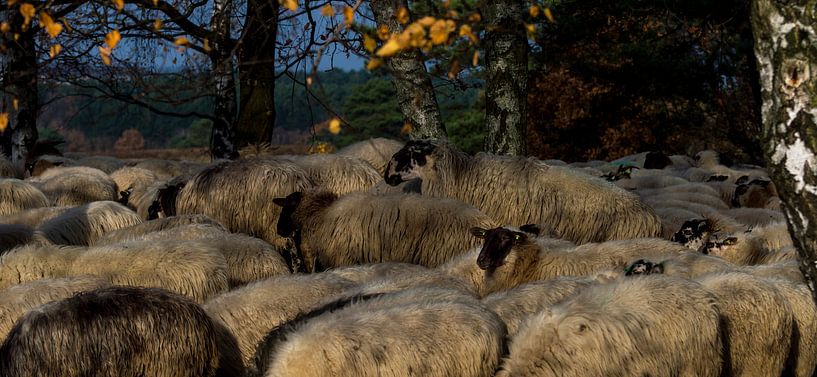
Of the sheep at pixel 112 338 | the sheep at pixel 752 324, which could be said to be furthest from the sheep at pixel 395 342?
the sheep at pixel 752 324

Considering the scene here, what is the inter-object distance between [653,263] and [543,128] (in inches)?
879

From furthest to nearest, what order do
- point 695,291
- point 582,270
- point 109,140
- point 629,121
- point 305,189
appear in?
point 109,140
point 629,121
point 305,189
point 582,270
point 695,291

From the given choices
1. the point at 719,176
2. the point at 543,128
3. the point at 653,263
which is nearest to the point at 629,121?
the point at 543,128

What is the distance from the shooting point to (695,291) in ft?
19.5

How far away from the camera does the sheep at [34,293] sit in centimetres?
604

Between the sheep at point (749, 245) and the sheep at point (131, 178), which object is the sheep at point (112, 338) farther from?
the sheep at point (131, 178)

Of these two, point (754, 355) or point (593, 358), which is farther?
point (754, 355)

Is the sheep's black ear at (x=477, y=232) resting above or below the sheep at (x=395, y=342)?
above

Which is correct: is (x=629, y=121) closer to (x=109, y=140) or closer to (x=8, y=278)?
(x=8, y=278)

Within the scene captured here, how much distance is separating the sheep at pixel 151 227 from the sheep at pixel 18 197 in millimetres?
1918

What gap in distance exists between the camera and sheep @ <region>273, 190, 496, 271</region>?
8508 mm

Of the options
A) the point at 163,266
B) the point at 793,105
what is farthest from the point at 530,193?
the point at 793,105

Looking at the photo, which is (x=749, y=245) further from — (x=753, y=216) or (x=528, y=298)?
(x=528, y=298)

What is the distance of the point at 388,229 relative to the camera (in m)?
8.53
